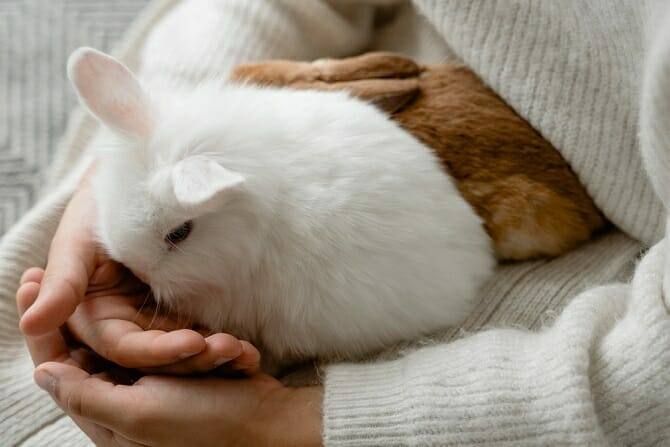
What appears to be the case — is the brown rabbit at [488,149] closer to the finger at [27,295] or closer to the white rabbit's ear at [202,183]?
the white rabbit's ear at [202,183]

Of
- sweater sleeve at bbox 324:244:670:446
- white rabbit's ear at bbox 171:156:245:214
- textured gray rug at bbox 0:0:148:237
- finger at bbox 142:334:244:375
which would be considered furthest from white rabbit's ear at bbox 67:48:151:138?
textured gray rug at bbox 0:0:148:237

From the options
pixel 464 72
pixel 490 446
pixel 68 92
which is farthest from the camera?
pixel 68 92

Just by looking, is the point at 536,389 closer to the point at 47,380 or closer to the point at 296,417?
the point at 296,417

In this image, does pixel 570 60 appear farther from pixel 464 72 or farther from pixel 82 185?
pixel 82 185

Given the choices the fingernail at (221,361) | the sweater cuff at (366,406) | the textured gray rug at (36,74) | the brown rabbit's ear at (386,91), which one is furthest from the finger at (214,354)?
the textured gray rug at (36,74)

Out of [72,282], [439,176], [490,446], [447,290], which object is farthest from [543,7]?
[72,282]

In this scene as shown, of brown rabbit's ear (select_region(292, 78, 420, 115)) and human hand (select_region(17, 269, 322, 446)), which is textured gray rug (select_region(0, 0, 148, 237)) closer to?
human hand (select_region(17, 269, 322, 446))
